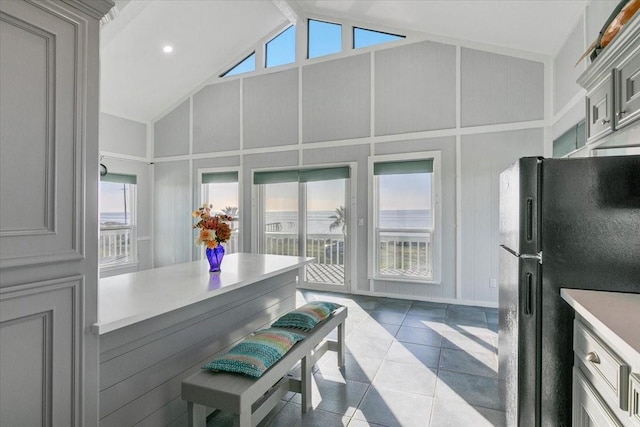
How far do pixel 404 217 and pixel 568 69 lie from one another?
2398 millimetres

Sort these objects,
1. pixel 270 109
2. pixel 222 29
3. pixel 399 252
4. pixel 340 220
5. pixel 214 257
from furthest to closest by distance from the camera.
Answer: pixel 270 109 < pixel 340 220 < pixel 222 29 < pixel 399 252 < pixel 214 257

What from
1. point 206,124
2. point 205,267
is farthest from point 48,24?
point 206,124

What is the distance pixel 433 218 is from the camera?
452cm

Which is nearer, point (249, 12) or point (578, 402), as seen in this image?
point (578, 402)

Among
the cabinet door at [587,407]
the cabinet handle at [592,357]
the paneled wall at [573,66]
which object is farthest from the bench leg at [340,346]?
the paneled wall at [573,66]

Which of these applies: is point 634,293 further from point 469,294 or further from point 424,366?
point 469,294

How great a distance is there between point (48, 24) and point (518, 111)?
14.8 ft

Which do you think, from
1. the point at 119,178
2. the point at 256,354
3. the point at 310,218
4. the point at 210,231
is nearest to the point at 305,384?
the point at 256,354

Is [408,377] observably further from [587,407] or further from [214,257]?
[214,257]

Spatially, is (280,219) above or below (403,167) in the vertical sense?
below

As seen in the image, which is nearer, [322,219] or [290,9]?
[290,9]

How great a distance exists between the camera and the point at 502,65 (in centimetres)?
412

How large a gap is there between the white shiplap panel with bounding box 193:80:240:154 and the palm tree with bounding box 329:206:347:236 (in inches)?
83.8

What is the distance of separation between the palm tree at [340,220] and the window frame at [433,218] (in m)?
0.41
